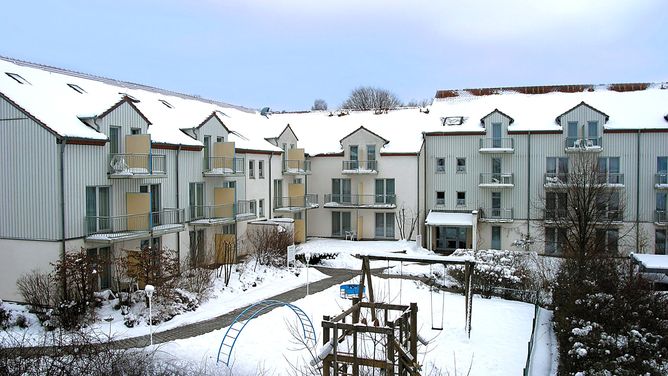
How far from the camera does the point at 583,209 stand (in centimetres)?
3078

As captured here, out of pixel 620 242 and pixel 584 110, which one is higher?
pixel 584 110

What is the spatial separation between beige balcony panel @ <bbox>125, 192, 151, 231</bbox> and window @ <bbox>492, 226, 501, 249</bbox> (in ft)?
75.9

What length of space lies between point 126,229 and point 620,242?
1131 inches

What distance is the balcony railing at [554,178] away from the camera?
1459 inches

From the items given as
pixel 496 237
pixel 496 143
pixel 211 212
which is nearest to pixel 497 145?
pixel 496 143

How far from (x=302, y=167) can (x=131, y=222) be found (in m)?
17.4

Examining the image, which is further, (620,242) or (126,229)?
(620,242)

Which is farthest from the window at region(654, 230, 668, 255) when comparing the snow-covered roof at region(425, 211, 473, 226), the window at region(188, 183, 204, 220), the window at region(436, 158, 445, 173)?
the window at region(188, 183, 204, 220)

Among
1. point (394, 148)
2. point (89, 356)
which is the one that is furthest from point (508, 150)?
point (89, 356)

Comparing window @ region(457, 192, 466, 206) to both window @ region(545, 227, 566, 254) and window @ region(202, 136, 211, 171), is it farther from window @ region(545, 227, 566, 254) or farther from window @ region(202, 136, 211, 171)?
window @ region(202, 136, 211, 171)

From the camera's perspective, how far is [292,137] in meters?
40.8

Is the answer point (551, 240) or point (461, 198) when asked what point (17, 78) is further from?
point (551, 240)

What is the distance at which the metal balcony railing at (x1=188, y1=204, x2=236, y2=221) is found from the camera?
97.9ft

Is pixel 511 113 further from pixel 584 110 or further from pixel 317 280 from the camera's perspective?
pixel 317 280
